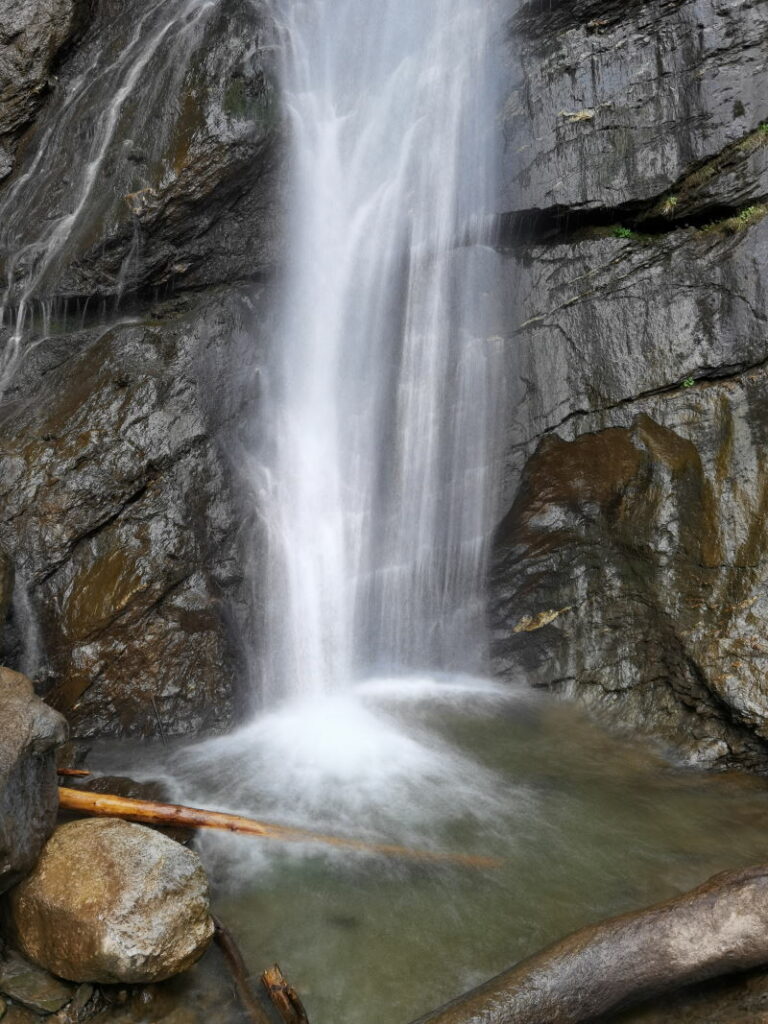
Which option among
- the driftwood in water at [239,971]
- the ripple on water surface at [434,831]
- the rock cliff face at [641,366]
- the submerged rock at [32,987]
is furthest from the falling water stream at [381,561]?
the submerged rock at [32,987]

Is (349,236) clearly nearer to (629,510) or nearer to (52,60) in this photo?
(629,510)

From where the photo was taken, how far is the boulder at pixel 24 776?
12.9 feet

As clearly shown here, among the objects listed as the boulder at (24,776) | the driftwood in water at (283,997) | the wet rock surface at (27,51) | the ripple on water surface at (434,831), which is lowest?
the driftwood in water at (283,997)

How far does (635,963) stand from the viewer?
330 cm

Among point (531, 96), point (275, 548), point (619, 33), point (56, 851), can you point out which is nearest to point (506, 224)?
point (531, 96)

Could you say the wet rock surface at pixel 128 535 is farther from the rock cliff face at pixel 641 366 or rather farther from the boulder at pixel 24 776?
the rock cliff face at pixel 641 366

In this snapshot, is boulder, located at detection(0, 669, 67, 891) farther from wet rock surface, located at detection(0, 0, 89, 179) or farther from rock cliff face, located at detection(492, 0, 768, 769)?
wet rock surface, located at detection(0, 0, 89, 179)

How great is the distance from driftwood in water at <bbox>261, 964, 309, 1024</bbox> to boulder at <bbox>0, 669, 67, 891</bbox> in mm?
1440

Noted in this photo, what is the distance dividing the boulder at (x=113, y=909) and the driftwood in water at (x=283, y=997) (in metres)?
0.40

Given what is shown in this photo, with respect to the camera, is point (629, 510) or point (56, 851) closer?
point (56, 851)

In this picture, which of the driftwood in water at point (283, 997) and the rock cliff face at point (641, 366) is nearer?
the driftwood in water at point (283, 997)

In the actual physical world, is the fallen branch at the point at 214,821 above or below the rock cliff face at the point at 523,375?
below

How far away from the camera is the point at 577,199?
802cm

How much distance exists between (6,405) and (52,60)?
607 cm
